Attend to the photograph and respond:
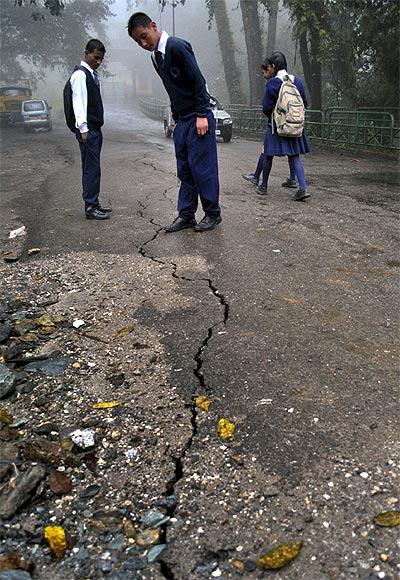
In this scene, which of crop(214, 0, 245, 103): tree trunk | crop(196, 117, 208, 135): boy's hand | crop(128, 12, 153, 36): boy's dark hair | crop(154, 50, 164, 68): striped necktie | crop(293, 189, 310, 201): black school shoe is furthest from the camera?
crop(214, 0, 245, 103): tree trunk

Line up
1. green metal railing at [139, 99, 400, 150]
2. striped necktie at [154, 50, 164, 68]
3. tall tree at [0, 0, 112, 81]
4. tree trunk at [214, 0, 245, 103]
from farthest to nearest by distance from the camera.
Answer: tall tree at [0, 0, 112, 81] → tree trunk at [214, 0, 245, 103] → green metal railing at [139, 99, 400, 150] → striped necktie at [154, 50, 164, 68]

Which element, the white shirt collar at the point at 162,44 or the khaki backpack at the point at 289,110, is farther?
the khaki backpack at the point at 289,110

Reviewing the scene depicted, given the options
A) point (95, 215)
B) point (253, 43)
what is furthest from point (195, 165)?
point (253, 43)

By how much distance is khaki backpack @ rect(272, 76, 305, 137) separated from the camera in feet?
19.6

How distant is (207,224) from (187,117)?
42.0 inches

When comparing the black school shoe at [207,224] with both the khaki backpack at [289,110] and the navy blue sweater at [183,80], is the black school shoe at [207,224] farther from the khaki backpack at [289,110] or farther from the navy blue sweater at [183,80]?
the khaki backpack at [289,110]

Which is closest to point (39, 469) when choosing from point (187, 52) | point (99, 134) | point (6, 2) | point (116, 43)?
point (187, 52)

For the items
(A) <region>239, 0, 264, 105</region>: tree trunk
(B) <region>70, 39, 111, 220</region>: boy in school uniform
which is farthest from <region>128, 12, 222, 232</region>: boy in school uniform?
(A) <region>239, 0, 264, 105</region>: tree trunk

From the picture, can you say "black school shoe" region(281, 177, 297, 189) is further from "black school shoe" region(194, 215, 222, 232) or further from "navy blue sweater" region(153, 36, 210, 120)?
"navy blue sweater" region(153, 36, 210, 120)

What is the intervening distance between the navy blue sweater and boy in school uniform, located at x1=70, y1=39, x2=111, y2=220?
0.98 meters

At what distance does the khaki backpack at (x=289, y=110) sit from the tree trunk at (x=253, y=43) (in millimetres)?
16269

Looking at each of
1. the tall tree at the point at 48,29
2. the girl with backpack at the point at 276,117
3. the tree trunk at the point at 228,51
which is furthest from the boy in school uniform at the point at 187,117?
the tall tree at the point at 48,29

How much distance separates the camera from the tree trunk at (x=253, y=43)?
20.6 metres

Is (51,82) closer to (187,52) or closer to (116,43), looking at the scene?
(116,43)
